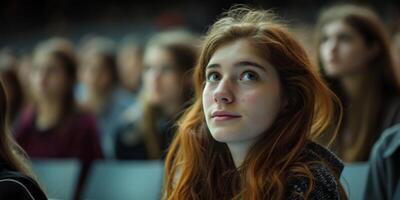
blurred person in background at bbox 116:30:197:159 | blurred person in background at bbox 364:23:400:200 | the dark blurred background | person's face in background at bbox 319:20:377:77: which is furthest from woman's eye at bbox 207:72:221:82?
the dark blurred background

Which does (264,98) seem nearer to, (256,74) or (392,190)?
(256,74)

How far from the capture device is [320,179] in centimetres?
107

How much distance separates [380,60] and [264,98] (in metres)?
1.06

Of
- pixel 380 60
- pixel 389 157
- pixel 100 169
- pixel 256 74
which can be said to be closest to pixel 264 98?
pixel 256 74

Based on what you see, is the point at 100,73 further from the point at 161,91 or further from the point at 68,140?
the point at 161,91

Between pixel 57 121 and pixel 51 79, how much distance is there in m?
0.21

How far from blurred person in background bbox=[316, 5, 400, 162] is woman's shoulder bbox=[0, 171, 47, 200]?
1036 millimetres

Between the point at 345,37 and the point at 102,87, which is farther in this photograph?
the point at 102,87

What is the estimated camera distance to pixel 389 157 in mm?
1461

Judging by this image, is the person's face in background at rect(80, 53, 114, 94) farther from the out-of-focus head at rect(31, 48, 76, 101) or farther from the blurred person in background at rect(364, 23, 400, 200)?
the blurred person in background at rect(364, 23, 400, 200)

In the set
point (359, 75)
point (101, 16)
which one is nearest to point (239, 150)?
point (359, 75)

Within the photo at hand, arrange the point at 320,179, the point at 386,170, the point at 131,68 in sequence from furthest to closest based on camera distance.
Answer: the point at 131,68 → the point at 386,170 → the point at 320,179

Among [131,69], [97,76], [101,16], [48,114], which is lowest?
[48,114]

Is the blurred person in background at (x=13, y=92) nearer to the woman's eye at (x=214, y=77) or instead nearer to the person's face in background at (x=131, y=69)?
the person's face in background at (x=131, y=69)
